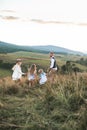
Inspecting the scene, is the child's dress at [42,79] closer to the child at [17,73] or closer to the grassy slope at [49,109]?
the child at [17,73]

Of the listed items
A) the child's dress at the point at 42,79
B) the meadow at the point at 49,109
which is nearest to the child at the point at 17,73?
the child's dress at the point at 42,79

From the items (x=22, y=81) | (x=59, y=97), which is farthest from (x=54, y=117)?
(x=22, y=81)

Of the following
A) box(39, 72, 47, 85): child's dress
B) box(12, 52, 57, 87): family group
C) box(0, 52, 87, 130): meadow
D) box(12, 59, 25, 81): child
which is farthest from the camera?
box(12, 59, 25, 81): child

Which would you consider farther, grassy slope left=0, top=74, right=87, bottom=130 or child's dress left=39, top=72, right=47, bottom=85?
child's dress left=39, top=72, right=47, bottom=85

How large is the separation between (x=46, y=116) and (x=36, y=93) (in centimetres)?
239

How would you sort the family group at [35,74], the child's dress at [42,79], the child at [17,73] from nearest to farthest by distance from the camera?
the child's dress at [42,79]
the family group at [35,74]
the child at [17,73]

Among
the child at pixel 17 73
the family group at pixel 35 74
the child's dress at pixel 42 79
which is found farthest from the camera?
the child at pixel 17 73

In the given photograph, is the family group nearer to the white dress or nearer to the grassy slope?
the white dress

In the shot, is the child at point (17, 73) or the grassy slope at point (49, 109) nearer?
the grassy slope at point (49, 109)

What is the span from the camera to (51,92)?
10609mm

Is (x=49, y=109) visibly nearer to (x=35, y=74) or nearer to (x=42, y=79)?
(x=42, y=79)

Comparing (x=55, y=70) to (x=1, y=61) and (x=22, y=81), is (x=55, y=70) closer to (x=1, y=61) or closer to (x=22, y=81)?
(x=22, y=81)

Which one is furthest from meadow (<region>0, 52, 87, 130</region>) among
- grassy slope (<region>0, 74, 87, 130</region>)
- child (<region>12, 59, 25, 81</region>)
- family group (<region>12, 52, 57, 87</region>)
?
child (<region>12, 59, 25, 81</region>)

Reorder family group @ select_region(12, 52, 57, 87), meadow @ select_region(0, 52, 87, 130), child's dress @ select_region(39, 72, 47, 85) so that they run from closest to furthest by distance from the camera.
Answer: meadow @ select_region(0, 52, 87, 130) → child's dress @ select_region(39, 72, 47, 85) → family group @ select_region(12, 52, 57, 87)
